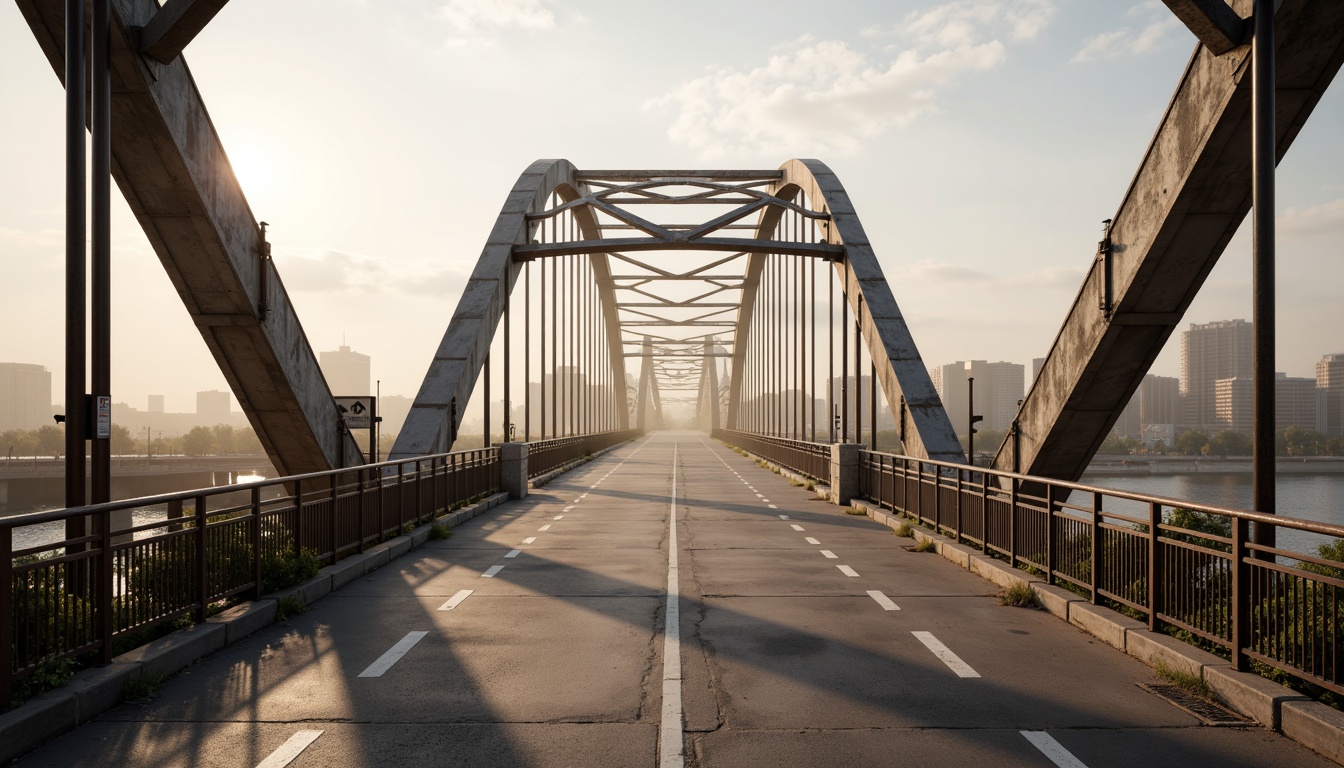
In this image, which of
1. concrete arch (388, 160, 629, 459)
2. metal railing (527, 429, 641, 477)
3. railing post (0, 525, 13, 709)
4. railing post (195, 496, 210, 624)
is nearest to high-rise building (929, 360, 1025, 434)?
metal railing (527, 429, 641, 477)

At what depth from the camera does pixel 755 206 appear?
104ft

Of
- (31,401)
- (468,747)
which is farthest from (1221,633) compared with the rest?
(31,401)

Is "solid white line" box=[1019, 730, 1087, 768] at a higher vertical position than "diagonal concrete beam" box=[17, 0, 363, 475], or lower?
lower

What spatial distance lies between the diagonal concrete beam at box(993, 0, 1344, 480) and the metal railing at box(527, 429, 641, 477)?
15022 millimetres

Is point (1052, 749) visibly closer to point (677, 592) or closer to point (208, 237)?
point (677, 592)

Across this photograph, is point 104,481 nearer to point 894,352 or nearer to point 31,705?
point 31,705

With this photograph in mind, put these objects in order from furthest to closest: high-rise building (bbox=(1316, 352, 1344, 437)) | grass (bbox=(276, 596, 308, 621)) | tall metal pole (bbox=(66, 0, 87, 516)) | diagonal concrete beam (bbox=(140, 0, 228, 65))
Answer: high-rise building (bbox=(1316, 352, 1344, 437)), diagonal concrete beam (bbox=(140, 0, 228, 65)), grass (bbox=(276, 596, 308, 621)), tall metal pole (bbox=(66, 0, 87, 516))

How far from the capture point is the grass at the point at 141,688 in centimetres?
596

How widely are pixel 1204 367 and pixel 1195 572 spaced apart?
13317cm

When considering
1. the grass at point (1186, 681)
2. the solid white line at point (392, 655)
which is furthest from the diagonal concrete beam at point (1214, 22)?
the solid white line at point (392, 655)

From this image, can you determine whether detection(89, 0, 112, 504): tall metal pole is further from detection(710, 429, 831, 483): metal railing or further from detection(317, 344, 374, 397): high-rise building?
detection(317, 344, 374, 397): high-rise building

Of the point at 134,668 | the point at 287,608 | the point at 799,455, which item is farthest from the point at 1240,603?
the point at 799,455

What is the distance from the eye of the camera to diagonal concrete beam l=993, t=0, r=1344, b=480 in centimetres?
939

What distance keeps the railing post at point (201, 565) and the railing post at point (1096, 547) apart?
24.3 feet
